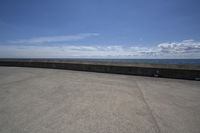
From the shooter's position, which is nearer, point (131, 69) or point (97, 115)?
point (97, 115)

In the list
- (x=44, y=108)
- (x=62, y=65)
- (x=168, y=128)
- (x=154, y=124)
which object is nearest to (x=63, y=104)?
(x=44, y=108)

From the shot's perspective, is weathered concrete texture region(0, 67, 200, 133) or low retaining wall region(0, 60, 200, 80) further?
low retaining wall region(0, 60, 200, 80)

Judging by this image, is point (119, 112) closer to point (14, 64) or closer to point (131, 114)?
Result: point (131, 114)

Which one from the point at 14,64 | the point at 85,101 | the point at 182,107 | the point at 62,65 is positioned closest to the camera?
the point at 182,107

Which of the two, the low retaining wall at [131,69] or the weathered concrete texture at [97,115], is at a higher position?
the low retaining wall at [131,69]

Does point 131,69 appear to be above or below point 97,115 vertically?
above

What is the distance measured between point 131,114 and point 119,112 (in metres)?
0.29

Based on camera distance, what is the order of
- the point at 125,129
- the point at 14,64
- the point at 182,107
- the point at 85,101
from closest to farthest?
the point at 125,129, the point at 182,107, the point at 85,101, the point at 14,64

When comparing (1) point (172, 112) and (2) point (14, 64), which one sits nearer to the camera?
(1) point (172, 112)

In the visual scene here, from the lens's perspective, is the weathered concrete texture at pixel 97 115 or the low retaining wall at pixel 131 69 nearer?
the weathered concrete texture at pixel 97 115

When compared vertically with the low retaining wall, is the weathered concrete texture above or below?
below

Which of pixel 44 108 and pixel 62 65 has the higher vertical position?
pixel 62 65

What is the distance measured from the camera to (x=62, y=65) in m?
11.6

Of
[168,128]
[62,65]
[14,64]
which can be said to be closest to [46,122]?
[168,128]
